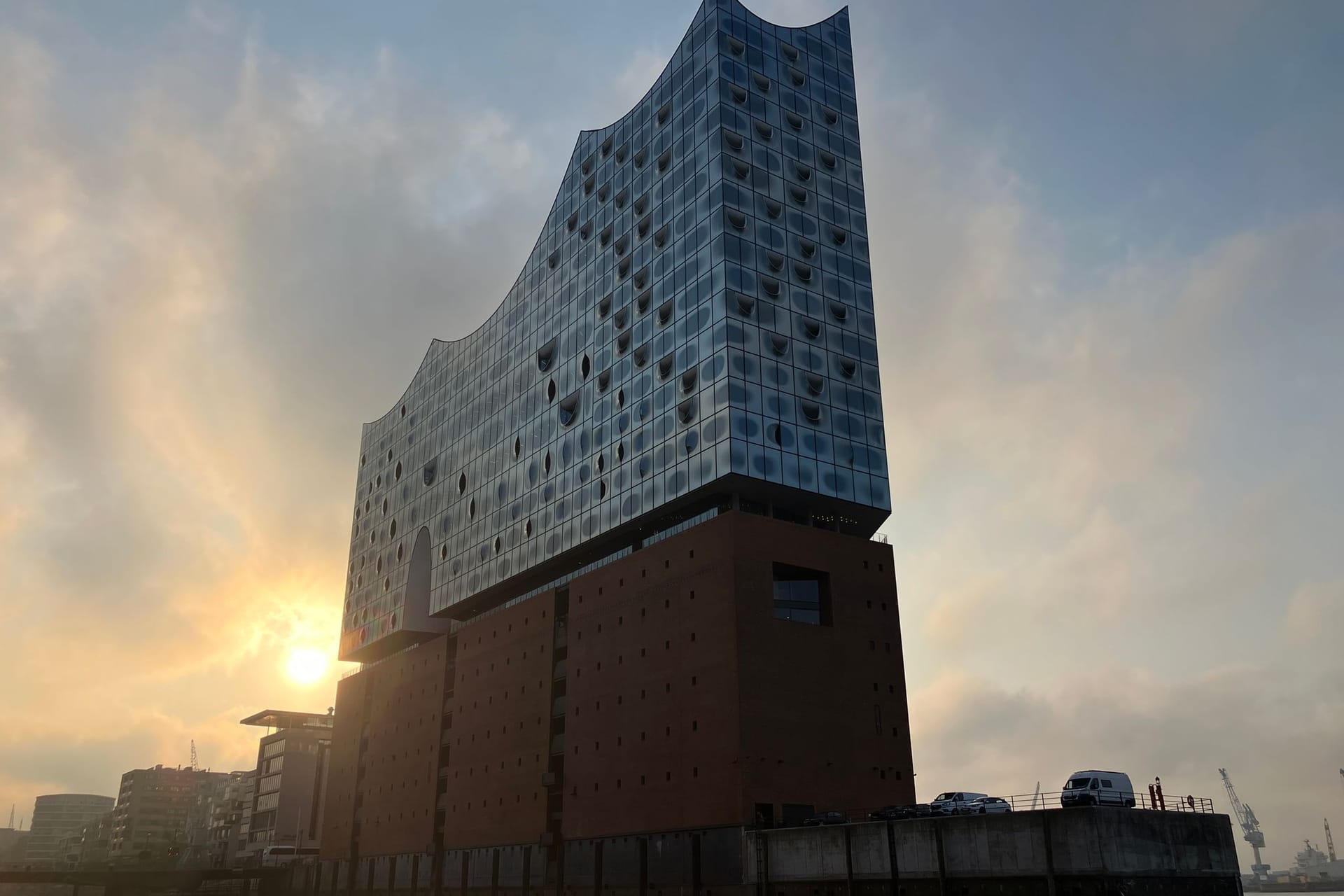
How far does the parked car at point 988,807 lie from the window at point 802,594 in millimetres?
16943

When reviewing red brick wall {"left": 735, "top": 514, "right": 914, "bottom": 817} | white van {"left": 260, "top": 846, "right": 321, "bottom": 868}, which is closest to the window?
red brick wall {"left": 735, "top": 514, "right": 914, "bottom": 817}

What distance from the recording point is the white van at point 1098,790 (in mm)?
41603

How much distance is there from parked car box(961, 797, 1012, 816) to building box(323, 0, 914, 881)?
38.7 ft

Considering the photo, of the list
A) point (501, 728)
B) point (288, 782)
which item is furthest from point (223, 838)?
point (501, 728)

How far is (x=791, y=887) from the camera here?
4991 centimetres

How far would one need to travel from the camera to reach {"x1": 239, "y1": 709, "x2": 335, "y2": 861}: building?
490 feet

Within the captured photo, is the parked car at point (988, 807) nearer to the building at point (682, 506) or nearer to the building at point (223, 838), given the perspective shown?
the building at point (682, 506)

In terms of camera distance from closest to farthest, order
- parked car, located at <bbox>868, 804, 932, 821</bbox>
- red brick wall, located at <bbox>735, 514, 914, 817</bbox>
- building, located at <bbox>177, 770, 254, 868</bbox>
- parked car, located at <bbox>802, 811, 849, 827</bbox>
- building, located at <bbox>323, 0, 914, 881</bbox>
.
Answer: parked car, located at <bbox>868, 804, 932, 821</bbox> → parked car, located at <bbox>802, 811, 849, 827</bbox> → red brick wall, located at <bbox>735, 514, 914, 817</bbox> → building, located at <bbox>323, 0, 914, 881</bbox> → building, located at <bbox>177, 770, 254, 868</bbox>

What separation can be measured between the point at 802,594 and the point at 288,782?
11897cm

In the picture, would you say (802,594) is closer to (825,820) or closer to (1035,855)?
(825,820)

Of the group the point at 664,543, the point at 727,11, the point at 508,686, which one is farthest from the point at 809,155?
the point at 508,686

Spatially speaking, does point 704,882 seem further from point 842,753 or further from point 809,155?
point 809,155

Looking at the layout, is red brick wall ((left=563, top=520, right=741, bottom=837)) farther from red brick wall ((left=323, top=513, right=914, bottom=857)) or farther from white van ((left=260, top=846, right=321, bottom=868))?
white van ((left=260, top=846, right=321, bottom=868))

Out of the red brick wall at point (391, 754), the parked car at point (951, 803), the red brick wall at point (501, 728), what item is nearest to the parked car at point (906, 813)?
the parked car at point (951, 803)
